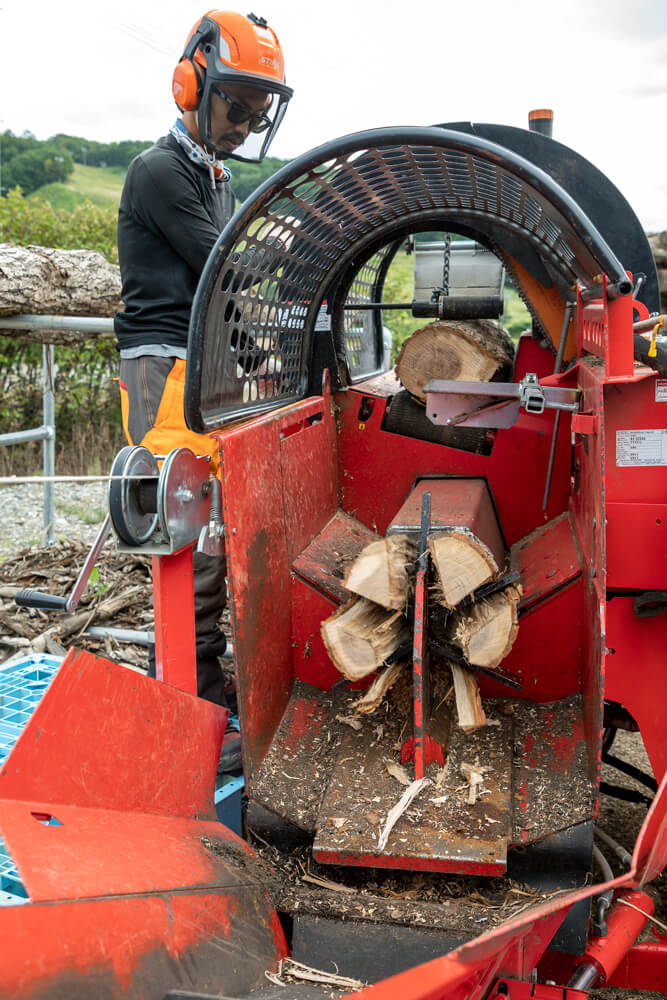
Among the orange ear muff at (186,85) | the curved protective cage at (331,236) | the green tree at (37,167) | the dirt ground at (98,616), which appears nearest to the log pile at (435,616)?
the curved protective cage at (331,236)

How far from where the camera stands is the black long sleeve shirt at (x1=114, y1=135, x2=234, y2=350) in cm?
→ 320

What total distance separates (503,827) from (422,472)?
165 cm

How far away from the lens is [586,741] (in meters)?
2.59

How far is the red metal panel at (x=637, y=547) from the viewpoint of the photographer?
8.98 feet

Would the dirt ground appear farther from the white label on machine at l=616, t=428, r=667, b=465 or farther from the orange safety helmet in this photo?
the orange safety helmet

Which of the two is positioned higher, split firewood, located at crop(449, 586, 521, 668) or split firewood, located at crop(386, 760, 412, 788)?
split firewood, located at crop(449, 586, 521, 668)

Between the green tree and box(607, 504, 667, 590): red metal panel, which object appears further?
the green tree

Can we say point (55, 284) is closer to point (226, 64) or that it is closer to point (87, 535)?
point (87, 535)

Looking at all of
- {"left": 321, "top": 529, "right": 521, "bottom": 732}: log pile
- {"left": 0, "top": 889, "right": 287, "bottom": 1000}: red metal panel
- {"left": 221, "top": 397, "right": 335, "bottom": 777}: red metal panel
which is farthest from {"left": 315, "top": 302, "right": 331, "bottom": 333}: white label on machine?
{"left": 0, "top": 889, "right": 287, "bottom": 1000}: red metal panel

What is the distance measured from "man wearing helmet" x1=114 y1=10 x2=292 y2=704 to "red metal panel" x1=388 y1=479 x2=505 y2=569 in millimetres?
750

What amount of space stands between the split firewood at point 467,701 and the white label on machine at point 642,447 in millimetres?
872

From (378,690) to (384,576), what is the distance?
1.23 feet

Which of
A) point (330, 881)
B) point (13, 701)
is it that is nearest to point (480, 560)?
point (330, 881)

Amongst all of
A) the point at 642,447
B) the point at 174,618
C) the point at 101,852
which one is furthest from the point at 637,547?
the point at 101,852
